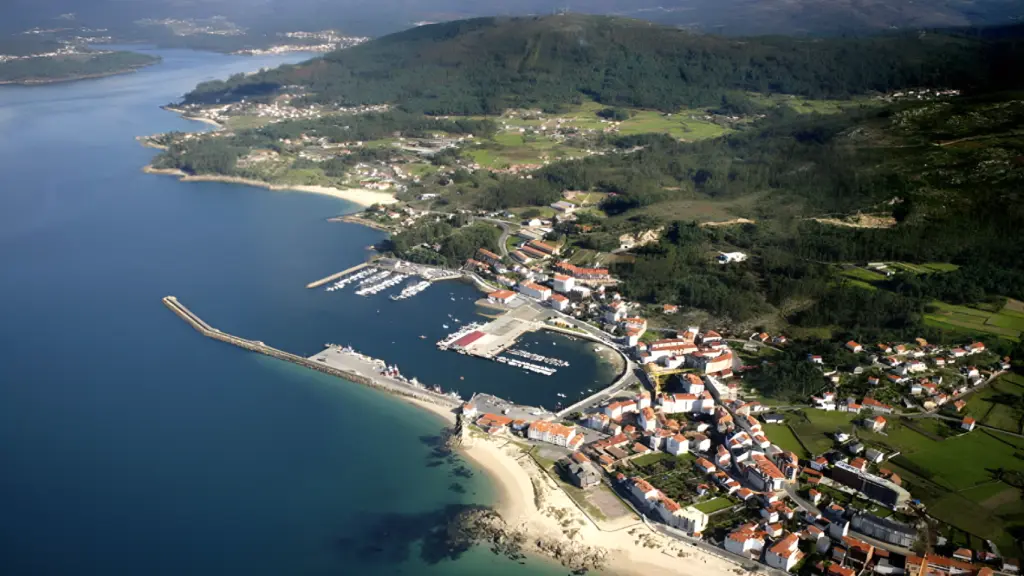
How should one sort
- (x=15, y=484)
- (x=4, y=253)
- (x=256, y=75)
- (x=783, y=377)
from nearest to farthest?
(x=15, y=484)
(x=783, y=377)
(x=4, y=253)
(x=256, y=75)

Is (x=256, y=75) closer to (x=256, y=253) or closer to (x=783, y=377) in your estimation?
(x=256, y=253)

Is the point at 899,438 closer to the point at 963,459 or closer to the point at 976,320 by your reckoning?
the point at 963,459

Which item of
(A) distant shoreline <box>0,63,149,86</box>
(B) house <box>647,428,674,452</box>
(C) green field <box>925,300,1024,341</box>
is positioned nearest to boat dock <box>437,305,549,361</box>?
(B) house <box>647,428,674,452</box>

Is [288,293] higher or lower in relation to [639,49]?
lower

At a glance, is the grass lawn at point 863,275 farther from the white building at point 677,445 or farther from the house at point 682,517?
the house at point 682,517

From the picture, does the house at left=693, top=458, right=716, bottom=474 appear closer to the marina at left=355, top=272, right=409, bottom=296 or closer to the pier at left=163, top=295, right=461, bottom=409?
the pier at left=163, top=295, right=461, bottom=409

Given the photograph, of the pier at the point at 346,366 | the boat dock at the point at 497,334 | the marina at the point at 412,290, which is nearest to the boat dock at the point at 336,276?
the marina at the point at 412,290

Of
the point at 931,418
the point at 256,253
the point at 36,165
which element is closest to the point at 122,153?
the point at 36,165
